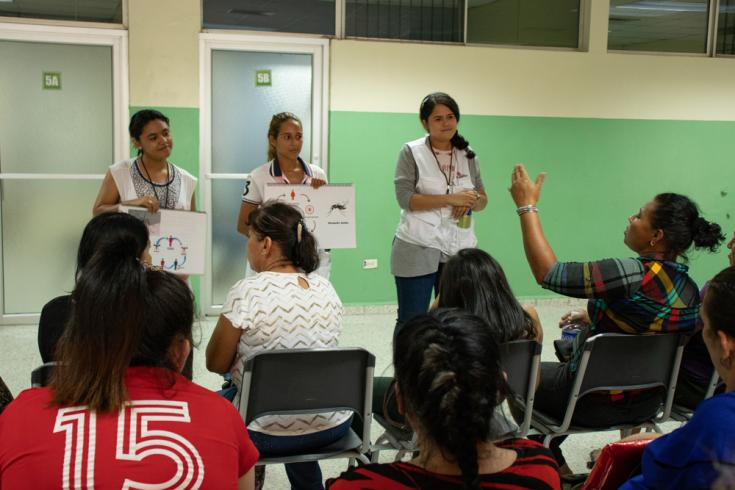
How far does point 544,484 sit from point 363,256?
507cm

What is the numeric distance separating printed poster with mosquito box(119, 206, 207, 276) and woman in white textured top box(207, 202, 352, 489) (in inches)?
51.1

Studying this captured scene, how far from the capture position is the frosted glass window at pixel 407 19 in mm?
6230

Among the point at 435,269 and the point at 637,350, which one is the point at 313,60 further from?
the point at 637,350

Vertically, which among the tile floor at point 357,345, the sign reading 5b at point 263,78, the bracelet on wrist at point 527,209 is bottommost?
the tile floor at point 357,345

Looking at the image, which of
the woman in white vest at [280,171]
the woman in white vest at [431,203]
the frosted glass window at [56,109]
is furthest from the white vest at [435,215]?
the frosted glass window at [56,109]

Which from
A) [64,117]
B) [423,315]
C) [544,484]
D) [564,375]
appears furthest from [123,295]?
[64,117]

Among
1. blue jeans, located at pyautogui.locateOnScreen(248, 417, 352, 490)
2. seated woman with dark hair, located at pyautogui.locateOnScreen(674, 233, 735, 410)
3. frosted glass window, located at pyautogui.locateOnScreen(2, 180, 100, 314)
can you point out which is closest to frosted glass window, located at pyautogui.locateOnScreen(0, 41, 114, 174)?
frosted glass window, located at pyautogui.locateOnScreen(2, 180, 100, 314)

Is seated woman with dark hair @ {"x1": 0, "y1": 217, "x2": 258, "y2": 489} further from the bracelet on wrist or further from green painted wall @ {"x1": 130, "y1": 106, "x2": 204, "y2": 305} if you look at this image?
green painted wall @ {"x1": 130, "y1": 106, "x2": 204, "y2": 305}

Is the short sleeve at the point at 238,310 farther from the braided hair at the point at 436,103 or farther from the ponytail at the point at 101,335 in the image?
the braided hair at the point at 436,103

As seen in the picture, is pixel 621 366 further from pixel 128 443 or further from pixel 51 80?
pixel 51 80

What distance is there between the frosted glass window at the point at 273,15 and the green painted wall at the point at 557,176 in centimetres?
78

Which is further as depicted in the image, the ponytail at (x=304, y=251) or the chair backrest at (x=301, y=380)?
the ponytail at (x=304, y=251)

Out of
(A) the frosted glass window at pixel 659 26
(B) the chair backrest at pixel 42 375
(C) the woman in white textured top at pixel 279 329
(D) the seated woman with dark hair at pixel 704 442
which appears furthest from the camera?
(A) the frosted glass window at pixel 659 26

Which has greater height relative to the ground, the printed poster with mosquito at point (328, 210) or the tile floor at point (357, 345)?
the printed poster with mosquito at point (328, 210)
